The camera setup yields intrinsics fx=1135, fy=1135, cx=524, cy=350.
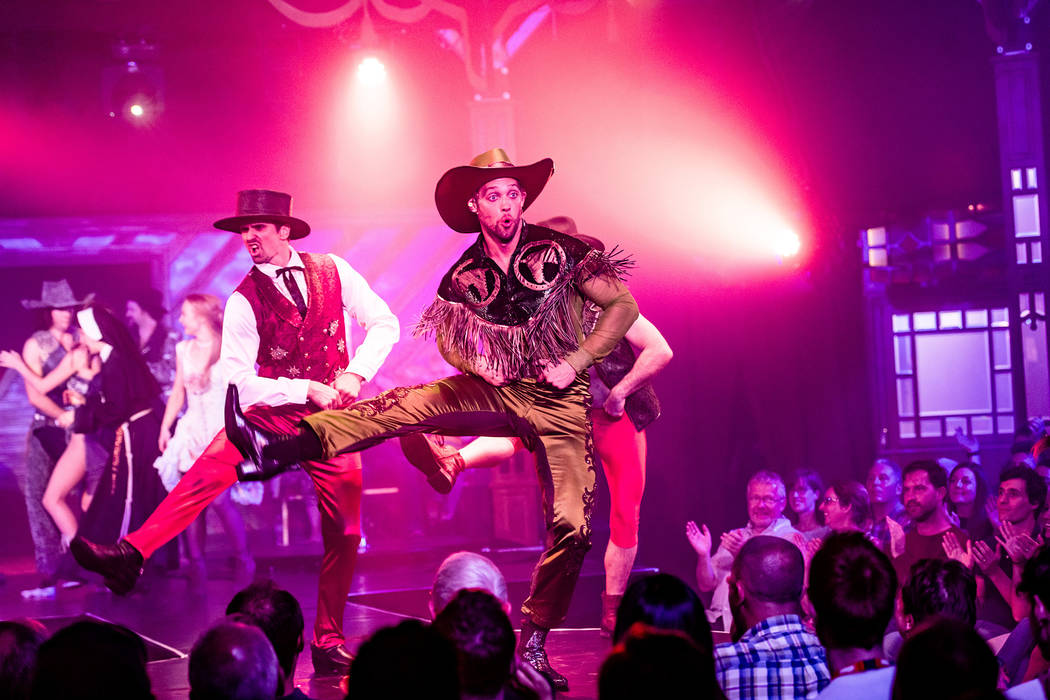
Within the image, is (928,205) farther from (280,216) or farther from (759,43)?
(280,216)

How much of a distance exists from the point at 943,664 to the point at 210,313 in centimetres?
731

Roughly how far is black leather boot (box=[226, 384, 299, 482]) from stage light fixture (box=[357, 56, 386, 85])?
256 inches

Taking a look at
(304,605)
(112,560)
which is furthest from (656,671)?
(304,605)

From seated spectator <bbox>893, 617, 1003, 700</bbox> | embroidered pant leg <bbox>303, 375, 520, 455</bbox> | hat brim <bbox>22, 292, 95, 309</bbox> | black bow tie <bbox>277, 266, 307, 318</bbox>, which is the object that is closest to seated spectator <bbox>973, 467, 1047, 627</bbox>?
seated spectator <bbox>893, 617, 1003, 700</bbox>

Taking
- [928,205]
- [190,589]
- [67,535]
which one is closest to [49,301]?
[67,535]

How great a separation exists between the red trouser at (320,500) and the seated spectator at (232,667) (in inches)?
74.7

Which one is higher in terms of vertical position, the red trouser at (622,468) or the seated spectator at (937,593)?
the red trouser at (622,468)

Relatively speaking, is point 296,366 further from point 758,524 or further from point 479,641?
point 758,524

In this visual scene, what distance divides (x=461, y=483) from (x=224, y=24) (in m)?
4.67

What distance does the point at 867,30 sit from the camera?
10227 mm

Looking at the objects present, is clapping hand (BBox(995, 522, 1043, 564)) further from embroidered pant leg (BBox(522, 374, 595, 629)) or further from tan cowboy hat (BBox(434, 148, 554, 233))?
tan cowboy hat (BBox(434, 148, 554, 233))

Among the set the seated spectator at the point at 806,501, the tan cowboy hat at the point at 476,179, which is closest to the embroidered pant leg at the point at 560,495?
the tan cowboy hat at the point at 476,179

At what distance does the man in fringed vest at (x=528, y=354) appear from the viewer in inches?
154

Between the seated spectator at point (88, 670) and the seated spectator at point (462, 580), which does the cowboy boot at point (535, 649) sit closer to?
the seated spectator at point (462, 580)
